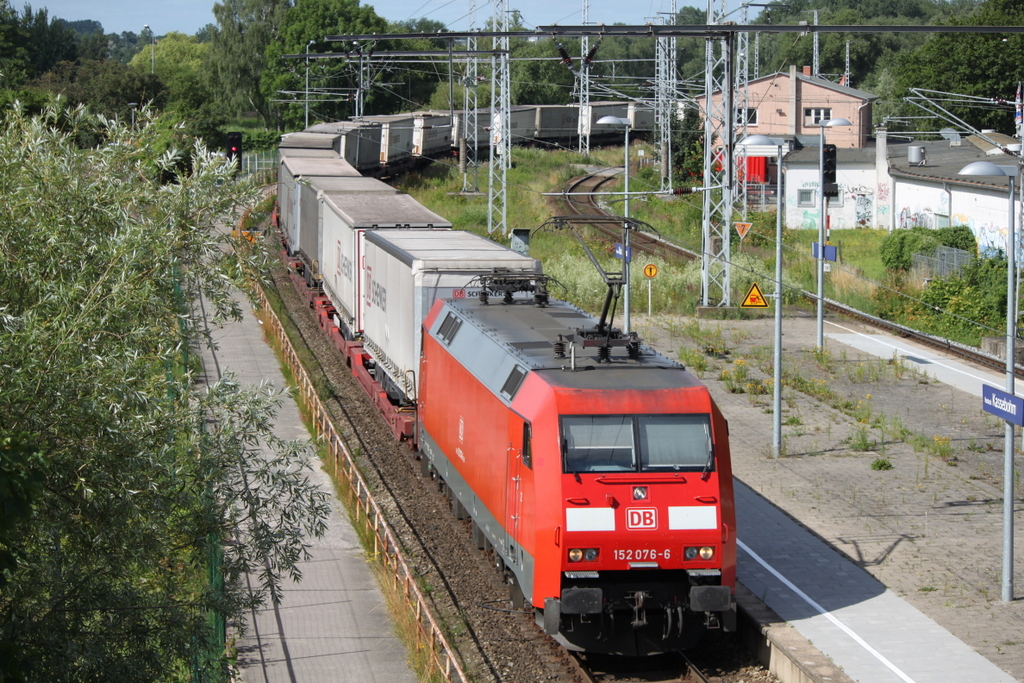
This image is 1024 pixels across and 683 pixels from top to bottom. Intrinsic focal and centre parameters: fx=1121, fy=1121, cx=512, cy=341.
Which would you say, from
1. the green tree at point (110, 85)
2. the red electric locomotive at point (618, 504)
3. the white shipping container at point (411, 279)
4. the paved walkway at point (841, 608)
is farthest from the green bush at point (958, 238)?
the green tree at point (110, 85)

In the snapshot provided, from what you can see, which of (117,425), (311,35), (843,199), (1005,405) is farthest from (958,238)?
(311,35)

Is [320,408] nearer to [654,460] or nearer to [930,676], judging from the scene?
[654,460]

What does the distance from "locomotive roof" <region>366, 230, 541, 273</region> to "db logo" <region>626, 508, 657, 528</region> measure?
7.47 m

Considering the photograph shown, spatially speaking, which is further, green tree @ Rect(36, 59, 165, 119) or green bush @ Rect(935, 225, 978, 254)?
green tree @ Rect(36, 59, 165, 119)

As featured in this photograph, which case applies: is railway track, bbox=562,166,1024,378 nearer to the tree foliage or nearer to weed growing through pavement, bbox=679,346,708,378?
weed growing through pavement, bbox=679,346,708,378

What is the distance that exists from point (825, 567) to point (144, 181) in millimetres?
9024

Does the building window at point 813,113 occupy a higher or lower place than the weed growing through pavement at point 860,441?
higher

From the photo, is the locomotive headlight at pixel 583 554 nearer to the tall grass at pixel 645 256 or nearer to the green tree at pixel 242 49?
the tall grass at pixel 645 256

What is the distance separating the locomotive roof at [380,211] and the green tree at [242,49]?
63.2m

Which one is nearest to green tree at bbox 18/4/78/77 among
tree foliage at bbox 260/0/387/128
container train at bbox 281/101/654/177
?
tree foliage at bbox 260/0/387/128

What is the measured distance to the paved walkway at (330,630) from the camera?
11.5 metres

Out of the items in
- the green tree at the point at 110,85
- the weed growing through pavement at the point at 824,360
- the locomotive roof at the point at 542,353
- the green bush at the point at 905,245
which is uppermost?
the green tree at the point at 110,85

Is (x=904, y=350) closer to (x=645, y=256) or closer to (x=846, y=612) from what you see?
(x=645, y=256)

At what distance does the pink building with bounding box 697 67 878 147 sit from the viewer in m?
61.7
